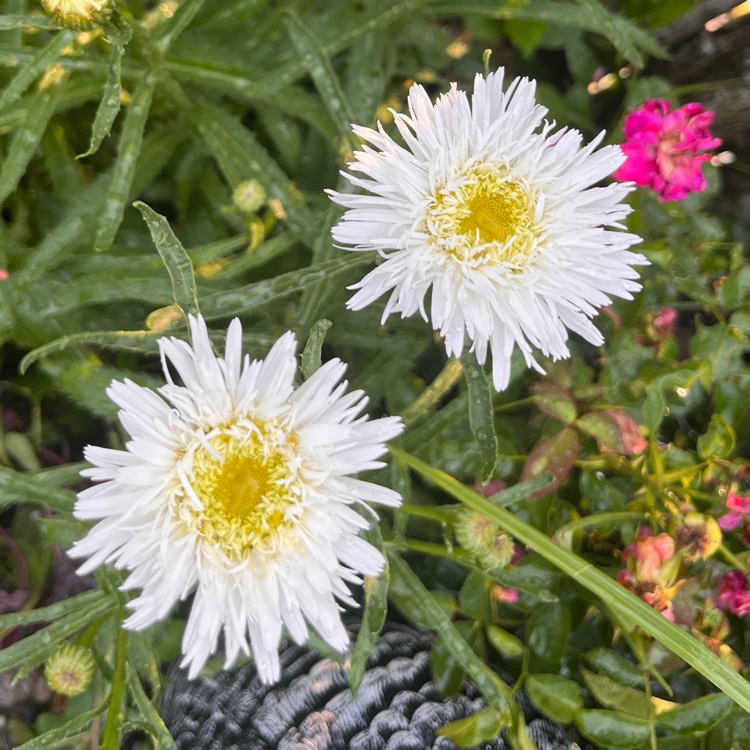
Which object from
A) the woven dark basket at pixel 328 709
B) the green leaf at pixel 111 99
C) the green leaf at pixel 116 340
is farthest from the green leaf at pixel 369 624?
the green leaf at pixel 111 99

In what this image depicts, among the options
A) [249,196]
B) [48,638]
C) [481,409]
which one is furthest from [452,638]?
[249,196]

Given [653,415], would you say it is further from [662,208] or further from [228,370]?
[228,370]

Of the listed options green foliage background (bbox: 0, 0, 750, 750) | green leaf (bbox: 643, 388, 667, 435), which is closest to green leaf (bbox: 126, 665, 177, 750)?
green foliage background (bbox: 0, 0, 750, 750)

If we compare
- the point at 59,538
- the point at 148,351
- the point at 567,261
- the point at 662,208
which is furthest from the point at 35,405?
the point at 662,208

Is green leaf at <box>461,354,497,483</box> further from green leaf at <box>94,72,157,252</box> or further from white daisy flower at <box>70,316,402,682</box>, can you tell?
green leaf at <box>94,72,157,252</box>

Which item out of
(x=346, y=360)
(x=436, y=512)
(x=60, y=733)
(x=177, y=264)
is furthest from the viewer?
(x=346, y=360)

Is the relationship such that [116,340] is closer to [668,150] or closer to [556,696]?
[556,696]
